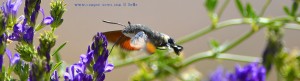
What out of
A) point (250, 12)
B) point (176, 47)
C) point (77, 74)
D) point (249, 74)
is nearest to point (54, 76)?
point (77, 74)

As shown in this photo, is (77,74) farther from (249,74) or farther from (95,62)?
(249,74)

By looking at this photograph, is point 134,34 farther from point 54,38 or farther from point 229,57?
point 229,57

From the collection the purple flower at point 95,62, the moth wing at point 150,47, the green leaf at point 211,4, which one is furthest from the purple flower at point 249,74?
the green leaf at point 211,4

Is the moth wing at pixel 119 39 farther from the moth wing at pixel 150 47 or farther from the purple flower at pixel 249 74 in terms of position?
the purple flower at pixel 249 74

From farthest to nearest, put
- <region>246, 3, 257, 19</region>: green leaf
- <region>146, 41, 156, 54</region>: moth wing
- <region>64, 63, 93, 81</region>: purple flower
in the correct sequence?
<region>246, 3, 257, 19</region>: green leaf, <region>146, 41, 156, 54</region>: moth wing, <region>64, 63, 93, 81</region>: purple flower

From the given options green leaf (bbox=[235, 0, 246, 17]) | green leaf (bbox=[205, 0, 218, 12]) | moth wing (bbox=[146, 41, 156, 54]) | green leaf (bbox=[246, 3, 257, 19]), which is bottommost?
moth wing (bbox=[146, 41, 156, 54])

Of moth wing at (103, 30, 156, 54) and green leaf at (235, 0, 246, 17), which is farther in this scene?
green leaf at (235, 0, 246, 17)

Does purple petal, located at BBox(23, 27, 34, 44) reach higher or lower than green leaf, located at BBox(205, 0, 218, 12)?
lower

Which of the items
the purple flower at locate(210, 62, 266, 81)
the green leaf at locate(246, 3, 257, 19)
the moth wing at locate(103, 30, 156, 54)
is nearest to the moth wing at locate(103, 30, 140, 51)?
the moth wing at locate(103, 30, 156, 54)

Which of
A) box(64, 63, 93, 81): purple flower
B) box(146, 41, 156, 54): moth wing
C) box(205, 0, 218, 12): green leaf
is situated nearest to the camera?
box(64, 63, 93, 81): purple flower

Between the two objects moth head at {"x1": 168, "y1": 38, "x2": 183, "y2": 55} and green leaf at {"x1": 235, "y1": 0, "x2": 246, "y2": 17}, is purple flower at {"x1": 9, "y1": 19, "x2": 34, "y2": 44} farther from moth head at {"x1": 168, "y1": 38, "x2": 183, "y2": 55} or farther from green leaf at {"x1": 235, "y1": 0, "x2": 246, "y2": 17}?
green leaf at {"x1": 235, "y1": 0, "x2": 246, "y2": 17}
